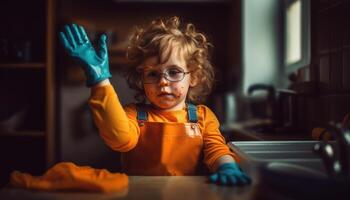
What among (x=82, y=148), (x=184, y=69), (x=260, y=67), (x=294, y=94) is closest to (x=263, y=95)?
(x=260, y=67)

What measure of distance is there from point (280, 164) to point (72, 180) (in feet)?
1.02

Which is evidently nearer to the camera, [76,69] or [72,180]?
[72,180]

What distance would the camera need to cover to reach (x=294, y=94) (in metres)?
1.53

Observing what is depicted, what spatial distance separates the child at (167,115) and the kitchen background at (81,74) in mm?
893

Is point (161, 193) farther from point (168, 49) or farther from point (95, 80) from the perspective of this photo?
point (168, 49)

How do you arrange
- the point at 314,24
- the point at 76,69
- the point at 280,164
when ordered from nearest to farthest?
the point at 280,164 < the point at 314,24 < the point at 76,69

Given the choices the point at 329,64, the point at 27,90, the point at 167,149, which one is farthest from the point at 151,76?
the point at 27,90

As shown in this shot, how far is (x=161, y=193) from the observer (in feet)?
2.23

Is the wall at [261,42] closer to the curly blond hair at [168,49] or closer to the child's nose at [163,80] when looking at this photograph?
the curly blond hair at [168,49]

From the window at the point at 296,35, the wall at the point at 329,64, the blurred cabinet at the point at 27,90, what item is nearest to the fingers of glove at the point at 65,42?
the wall at the point at 329,64

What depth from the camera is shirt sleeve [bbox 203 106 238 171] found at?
887 millimetres

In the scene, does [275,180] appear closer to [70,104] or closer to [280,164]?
[280,164]

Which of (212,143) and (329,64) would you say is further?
(329,64)

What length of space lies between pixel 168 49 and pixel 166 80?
66 mm
